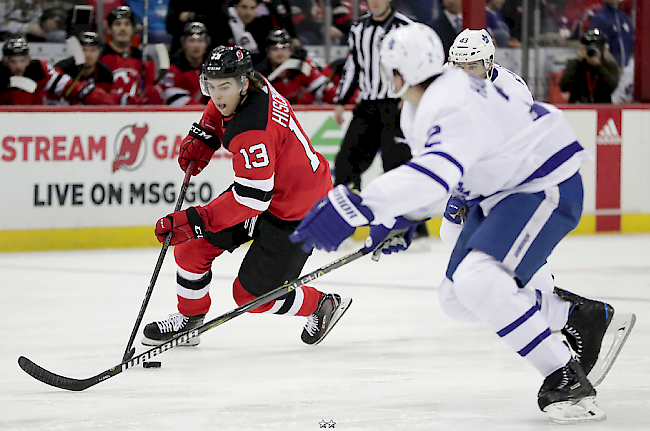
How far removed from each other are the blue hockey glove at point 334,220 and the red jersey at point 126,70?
424cm

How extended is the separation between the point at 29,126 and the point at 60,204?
1.56 feet

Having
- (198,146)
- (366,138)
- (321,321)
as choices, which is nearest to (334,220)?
(321,321)

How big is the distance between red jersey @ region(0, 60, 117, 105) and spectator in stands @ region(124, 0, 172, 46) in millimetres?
648

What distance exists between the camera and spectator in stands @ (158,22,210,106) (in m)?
6.18

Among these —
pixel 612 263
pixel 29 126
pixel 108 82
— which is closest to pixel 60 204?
pixel 29 126

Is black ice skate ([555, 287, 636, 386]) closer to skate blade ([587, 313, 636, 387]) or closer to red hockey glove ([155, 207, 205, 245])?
skate blade ([587, 313, 636, 387])

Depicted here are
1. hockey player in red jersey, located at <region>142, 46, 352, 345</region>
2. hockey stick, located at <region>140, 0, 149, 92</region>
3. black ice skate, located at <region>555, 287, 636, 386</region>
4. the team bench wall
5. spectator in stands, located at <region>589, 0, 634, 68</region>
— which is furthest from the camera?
spectator in stands, located at <region>589, 0, 634, 68</region>

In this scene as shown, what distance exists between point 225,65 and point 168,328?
92cm

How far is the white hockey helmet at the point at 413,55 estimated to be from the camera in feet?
7.08

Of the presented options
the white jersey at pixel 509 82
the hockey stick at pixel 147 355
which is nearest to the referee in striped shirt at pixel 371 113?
the white jersey at pixel 509 82

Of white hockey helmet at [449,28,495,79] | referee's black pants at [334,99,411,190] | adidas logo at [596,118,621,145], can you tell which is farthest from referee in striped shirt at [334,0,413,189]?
white hockey helmet at [449,28,495,79]

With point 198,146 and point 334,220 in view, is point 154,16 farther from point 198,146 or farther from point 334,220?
point 334,220

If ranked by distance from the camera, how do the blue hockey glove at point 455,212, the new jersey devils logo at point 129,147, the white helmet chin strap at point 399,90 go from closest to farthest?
the white helmet chin strap at point 399,90 → the blue hockey glove at point 455,212 → the new jersey devils logo at point 129,147

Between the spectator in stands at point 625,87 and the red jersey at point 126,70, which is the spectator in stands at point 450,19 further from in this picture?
the red jersey at point 126,70
